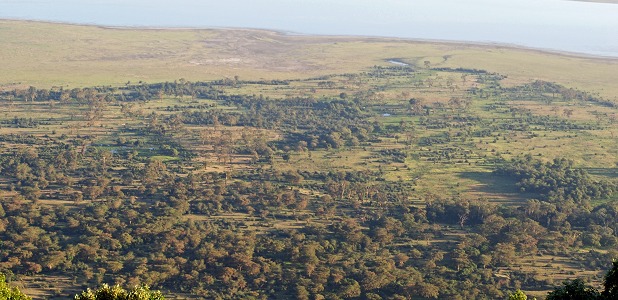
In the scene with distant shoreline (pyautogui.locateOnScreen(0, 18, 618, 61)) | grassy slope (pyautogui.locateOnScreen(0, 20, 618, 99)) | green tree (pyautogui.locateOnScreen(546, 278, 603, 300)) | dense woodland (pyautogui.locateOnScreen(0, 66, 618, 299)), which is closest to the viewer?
green tree (pyautogui.locateOnScreen(546, 278, 603, 300))

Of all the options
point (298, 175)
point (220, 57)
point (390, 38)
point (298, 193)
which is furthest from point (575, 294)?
point (390, 38)

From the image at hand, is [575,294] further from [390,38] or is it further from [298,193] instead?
[390,38]

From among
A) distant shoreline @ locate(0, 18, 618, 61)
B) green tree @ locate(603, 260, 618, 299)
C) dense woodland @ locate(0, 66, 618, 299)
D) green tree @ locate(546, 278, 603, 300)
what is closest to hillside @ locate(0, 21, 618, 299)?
dense woodland @ locate(0, 66, 618, 299)

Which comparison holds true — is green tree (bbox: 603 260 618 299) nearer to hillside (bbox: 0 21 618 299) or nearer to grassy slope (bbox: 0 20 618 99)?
hillside (bbox: 0 21 618 299)

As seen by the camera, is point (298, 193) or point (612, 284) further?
point (298, 193)

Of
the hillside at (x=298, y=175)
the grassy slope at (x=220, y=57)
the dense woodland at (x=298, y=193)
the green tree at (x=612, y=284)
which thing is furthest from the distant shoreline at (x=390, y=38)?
the green tree at (x=612, y=284)

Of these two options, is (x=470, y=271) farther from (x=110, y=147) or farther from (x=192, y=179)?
(x=110, y=147)

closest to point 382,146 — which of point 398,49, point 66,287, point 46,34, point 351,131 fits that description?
point 351,131
